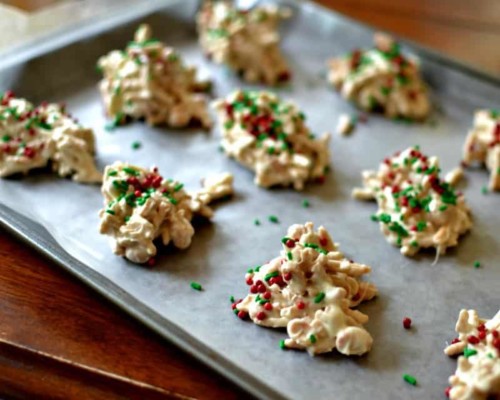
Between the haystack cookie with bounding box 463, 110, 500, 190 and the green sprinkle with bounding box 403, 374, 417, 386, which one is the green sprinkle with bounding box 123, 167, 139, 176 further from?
the haystack cookie with bounding box 463, 110, 500, 190

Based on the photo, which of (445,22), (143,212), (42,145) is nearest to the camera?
(143,212)

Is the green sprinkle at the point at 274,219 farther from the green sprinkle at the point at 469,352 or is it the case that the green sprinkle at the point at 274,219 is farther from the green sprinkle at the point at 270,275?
the green sprinkle at the point at 469,352

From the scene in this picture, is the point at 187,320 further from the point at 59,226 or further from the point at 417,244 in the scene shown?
the point at 417,244

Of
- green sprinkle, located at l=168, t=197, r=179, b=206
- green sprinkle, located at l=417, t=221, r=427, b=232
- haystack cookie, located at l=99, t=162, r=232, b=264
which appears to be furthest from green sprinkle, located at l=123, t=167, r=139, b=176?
green sprinkle, located at l=417, t=221, r=427, b=232

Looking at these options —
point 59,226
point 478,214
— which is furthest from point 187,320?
point 478,214

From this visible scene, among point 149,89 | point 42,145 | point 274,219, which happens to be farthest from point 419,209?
point 42,145

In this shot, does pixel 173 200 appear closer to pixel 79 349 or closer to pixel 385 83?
pixel 79 349

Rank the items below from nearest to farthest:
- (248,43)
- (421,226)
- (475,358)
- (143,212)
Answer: (475,358) < (143,212) < (421,226) < (248,43)

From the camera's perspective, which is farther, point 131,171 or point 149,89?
point 149,89

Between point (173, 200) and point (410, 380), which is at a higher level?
point (173, 200)
